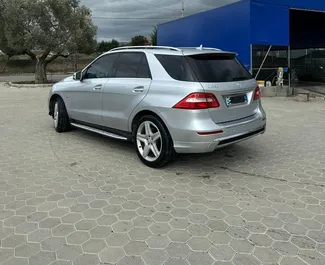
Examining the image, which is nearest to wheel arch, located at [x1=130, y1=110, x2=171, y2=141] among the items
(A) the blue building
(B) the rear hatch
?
(B) the rear hatch

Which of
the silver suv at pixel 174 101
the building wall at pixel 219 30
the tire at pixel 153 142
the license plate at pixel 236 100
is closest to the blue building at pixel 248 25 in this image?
the building wall at pixel 219 30

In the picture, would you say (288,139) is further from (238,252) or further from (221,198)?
(238,252)

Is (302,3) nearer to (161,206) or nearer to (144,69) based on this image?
(144,69)

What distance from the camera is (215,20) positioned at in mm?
14930

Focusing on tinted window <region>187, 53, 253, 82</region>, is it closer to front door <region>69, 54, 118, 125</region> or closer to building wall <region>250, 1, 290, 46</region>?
front door <region>69, 54, 118, 125</region>

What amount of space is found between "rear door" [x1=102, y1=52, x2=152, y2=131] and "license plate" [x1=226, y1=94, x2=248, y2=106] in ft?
3.70

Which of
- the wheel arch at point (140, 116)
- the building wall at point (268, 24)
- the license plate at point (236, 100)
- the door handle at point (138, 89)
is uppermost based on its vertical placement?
the building wall at point (268, 24)

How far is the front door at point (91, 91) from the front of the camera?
5.50m

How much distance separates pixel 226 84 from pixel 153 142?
1.27 m

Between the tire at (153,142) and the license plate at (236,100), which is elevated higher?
the license plate at (236,100)

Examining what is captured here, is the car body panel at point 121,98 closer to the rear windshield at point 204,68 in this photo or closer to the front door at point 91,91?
the front door at point 91,91

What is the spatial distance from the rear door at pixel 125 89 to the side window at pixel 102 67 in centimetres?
17

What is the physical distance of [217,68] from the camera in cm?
448

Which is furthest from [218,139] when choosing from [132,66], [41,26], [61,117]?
[41,26]
